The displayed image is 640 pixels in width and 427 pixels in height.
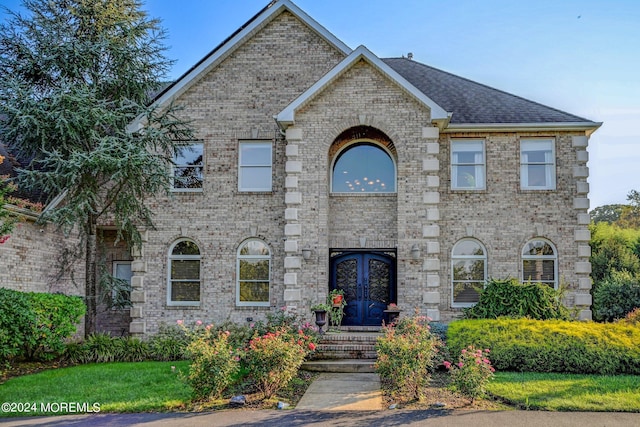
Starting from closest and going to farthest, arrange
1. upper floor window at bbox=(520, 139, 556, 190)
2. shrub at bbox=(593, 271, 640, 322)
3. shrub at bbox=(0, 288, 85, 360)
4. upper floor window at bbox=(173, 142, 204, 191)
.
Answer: shrub at bbox=(0, 288, 85, 360) → upper floor window at bbox=(520, 139, 556, 190) → upper floor window at bbox=(173, 142, 204, 191) → shrub at bbox=(593, 271, 640, 322)

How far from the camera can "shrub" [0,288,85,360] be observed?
13070 mm

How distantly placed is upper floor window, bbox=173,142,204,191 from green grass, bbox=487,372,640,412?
10671 millimetres

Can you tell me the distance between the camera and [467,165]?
18.2m

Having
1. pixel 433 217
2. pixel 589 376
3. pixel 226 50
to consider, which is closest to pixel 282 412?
pixel 589 376

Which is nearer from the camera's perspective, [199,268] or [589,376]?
[589,376]

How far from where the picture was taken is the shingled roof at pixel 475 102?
59.5 ft

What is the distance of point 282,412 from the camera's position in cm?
1011

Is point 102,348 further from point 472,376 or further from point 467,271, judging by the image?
point 467,271

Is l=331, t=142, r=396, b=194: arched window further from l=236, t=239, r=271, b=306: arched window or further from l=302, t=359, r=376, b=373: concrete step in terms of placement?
l=302, t=359, r=376, b=373: concrete step

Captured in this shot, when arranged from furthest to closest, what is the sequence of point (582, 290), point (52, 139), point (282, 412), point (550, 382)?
1. point (582, 290)
2. point (52, 139)
3. point (550, 382)
4. point (282, 412)

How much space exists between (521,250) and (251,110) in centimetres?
922

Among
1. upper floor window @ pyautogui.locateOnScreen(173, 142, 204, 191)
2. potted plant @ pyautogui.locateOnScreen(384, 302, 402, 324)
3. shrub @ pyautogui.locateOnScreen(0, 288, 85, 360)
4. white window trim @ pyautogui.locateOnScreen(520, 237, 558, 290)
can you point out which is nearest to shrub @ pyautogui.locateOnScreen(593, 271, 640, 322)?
white window trim @ pyautogui.locateOnScreen(520, 237, 558, 290)

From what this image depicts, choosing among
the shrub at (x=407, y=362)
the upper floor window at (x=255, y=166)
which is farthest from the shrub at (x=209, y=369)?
the upper floor window at (x=255, y=166)

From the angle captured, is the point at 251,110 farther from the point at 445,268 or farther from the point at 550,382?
the point at 550,382
